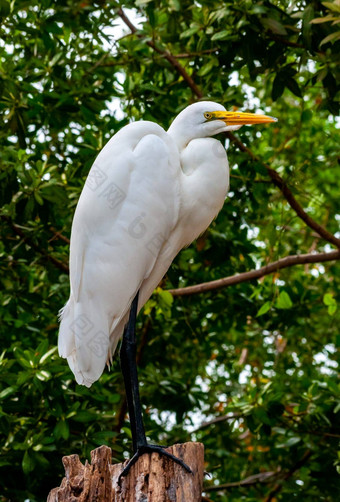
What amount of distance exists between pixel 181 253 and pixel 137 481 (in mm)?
1998

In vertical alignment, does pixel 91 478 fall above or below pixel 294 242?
above

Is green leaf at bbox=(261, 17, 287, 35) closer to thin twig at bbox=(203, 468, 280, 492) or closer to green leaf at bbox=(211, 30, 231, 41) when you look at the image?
green leaf at bbox=(211, 30, 231, 41)

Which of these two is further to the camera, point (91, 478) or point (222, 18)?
point (222, 18)

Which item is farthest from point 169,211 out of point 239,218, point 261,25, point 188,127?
point 239,218

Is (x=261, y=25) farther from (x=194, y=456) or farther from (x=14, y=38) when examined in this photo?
(x=194, y=456)

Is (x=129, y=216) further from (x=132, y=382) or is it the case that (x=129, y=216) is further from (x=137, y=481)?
(x=137, y=481)

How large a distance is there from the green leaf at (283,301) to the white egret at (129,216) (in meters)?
1.30

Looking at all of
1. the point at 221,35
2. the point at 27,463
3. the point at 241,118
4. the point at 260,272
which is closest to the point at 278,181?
the point at 260,272

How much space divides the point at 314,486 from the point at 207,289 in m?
1.29

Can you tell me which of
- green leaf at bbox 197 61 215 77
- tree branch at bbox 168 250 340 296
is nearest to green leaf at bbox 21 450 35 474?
tree branch at bbox 168 250 340 296

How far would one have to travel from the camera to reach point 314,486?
4223 mm

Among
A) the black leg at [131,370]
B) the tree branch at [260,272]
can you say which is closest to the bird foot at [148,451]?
the black leg at [131,370]

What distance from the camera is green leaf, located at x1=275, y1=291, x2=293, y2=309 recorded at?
4160mm

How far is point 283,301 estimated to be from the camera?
4.18 meters
